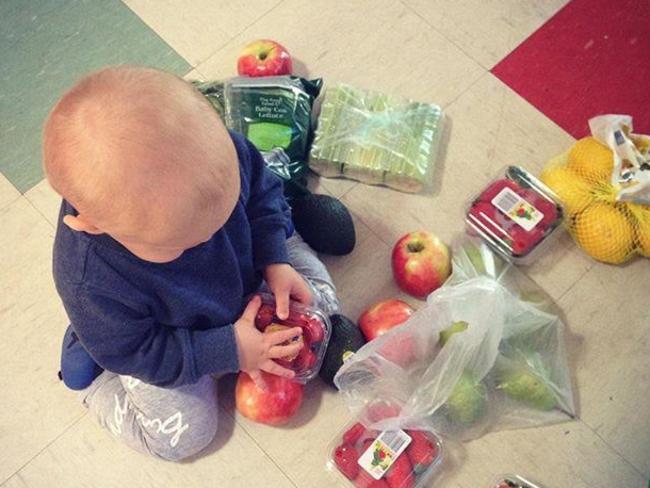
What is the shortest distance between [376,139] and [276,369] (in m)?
0.43

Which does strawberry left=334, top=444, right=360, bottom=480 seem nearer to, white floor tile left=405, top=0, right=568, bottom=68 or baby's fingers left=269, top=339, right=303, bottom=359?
baby's fingers left=269, top=339, right=303, bottom=359

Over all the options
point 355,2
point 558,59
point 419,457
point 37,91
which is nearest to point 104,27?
point 37,91

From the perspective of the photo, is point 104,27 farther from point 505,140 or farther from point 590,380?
point 590,380

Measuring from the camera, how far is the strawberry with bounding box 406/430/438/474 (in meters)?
0.95

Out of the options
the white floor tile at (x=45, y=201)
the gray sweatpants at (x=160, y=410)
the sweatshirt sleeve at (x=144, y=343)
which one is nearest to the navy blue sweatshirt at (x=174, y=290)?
the sweatshirt sleeve at (x=144, y=343)

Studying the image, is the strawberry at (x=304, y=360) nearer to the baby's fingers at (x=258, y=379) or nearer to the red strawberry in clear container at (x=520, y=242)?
the baby's fingers at (x=258, y=379)

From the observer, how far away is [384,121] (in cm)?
118

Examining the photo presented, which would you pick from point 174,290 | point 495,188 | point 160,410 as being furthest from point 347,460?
point 495,188

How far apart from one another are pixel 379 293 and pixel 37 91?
69cm

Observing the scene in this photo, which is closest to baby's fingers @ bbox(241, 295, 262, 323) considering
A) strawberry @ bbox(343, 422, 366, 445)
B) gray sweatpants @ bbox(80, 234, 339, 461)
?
gray sweatpants @ bbox(80, 234, 339, 461)

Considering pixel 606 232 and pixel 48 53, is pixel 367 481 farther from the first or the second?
pixel 48 53

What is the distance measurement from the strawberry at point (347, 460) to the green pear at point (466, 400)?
0.14m

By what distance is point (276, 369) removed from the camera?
0.92 meters

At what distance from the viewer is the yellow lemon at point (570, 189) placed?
1.11 m
